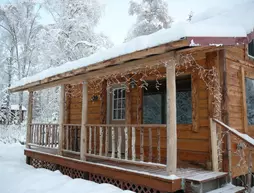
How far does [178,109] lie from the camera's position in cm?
595

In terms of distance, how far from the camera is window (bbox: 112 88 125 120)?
765cm

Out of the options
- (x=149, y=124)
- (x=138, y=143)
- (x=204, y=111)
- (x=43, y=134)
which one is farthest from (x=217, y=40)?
(x=43, y=134)

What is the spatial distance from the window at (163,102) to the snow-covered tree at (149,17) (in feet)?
38.9

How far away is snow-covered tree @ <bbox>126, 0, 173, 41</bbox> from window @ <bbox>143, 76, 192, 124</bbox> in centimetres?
1187

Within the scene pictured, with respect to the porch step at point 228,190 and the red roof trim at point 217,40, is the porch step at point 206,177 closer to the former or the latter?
the porch step at point 228,190

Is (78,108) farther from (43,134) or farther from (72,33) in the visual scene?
(72,33)

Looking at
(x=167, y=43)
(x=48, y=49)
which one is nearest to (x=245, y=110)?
(x=167, y=43)

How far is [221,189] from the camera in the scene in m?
4.49

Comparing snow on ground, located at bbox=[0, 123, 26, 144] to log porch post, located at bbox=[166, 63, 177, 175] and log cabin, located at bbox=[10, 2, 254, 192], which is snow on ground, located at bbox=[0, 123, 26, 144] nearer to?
log cabin, located at bbox=[10, 2, 254, 192]

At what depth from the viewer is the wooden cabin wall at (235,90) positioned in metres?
5.37

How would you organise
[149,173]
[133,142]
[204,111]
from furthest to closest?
[204,111]
[133,142]
[149,173]

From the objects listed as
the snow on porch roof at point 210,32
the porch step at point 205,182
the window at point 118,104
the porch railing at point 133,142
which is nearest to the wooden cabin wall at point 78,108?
the window at point 118,104

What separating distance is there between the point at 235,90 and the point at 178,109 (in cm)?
135

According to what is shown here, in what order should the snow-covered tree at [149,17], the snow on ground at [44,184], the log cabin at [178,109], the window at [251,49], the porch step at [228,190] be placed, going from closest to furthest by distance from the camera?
1. the log cabin at [178,109]
2. the porch step at [228,190]
3. the snow on ground at [44,184]
4. the window at [251,49]
5. the snow-covered tree at [149,17]
